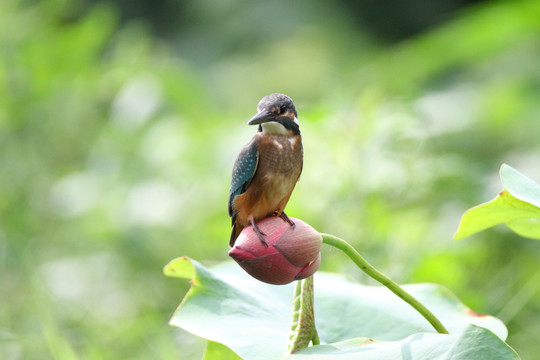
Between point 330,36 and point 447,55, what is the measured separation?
181cm

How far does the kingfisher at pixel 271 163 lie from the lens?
2.71ft

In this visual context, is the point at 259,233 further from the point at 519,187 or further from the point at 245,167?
the point at 519,187

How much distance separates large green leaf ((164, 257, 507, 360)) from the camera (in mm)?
858

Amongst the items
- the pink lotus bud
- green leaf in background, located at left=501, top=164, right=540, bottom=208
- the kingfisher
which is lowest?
the pink lotus bud

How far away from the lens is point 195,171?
306cm

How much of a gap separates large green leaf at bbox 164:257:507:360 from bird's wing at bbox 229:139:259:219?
0.14 meters

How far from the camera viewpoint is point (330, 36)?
5551mm

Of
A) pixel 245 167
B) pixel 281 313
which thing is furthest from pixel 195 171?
pixel 245 167

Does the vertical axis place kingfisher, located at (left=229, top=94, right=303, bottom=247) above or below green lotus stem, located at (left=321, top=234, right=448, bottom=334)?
above

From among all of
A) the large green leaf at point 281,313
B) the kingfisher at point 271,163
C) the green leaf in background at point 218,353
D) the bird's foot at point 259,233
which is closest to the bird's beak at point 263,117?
the kingfisher at point 271,163

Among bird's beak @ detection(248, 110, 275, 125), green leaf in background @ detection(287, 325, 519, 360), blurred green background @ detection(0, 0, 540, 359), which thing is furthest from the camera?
blurred green background @ detection(0, 0, 540, 359)

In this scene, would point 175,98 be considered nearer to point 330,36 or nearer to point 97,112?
point 97,112

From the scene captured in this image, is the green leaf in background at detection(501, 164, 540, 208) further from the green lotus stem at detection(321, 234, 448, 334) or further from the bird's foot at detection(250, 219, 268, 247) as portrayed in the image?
the bird's foot at detection(250, 219, 268, 247)

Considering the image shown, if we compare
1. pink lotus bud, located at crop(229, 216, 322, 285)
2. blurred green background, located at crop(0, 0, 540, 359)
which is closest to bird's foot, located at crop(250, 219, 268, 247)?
pink lotus bud, located at crop(229, 216, 322, 285)
